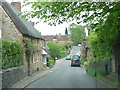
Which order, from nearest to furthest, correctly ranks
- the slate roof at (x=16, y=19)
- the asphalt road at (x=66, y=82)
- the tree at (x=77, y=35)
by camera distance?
the asphalt road at (x=66, y=82)
the slate roof at (x=16, y=19)
the tree at (x=77, y=35)

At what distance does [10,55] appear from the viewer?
14922 millimetres

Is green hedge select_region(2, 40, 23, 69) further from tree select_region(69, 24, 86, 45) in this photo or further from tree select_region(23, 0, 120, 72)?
tree select_region(69, 24, 86, 45)

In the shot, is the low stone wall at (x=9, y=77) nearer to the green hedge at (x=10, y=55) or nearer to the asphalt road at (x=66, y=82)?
the green hedge at (x=10, y=55)

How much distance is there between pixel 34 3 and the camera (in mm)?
10352

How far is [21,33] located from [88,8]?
10899mm

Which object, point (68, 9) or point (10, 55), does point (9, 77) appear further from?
point (68, 9)

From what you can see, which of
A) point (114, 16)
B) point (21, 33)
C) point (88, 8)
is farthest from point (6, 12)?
point (114, 16)

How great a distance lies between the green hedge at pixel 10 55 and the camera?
13155 mm

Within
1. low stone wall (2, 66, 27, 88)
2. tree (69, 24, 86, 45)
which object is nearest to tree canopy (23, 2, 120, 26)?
low stone wall (2, 66, 27, 88)

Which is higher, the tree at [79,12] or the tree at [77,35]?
the tree at [77,35]

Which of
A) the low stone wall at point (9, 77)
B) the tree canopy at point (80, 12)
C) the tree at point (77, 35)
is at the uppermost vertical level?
the tree at point (77, 35)

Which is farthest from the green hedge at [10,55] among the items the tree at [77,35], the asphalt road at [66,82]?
the tree at [77,35]

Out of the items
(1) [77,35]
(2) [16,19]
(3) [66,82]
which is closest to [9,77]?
(3) [66,82]

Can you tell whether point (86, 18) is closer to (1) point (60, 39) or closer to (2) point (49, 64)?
(2) point (49, 64)
